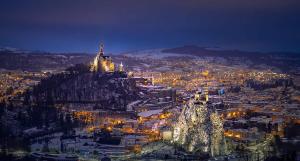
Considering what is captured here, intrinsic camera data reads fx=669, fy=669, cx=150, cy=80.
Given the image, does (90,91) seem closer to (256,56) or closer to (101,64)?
(101,64)

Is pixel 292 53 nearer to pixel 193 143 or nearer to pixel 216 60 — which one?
pixel 216 60

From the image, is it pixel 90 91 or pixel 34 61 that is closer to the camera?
pixel 90 91

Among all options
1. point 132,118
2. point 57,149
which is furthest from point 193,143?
point 132,118

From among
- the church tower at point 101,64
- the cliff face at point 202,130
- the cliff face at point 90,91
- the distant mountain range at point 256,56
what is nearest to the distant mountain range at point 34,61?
the church tower at point 101,64

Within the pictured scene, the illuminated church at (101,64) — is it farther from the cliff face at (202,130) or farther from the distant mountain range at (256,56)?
the distant mountain range at (256,56)

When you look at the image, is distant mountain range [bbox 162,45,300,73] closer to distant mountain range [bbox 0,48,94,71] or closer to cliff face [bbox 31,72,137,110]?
distant mountain range [bbox 0,48,94,71]

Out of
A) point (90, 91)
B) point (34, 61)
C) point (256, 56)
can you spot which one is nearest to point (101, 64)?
point (90, 91)
